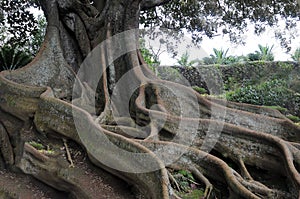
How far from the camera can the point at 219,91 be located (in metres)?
16.8

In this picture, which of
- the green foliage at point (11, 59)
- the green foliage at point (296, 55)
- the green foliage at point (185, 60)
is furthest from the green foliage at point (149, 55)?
the green foliage at point (296, 55)

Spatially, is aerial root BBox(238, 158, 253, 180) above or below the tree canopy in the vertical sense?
below

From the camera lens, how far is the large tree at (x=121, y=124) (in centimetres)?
473

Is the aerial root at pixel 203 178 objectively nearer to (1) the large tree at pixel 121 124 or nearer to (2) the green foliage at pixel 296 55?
(1) the large tree at pixel 121 124

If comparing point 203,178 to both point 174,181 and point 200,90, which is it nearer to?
point 174,181

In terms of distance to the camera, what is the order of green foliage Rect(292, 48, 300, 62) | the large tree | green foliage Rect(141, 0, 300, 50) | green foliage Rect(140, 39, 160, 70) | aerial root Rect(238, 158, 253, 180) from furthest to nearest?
green foliage Rect(292, 48, 300, 62)
green foliage Rect(140, 39, 160, 70)
green foliage Rect(141, 0, 300, 50)
aerial root Rect(238, 158, 253, 180)
the large tree

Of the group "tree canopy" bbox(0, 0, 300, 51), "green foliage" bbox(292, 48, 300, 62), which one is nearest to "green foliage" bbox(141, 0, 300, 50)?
"tree canopy" bbox(0, 0, 300, 51)

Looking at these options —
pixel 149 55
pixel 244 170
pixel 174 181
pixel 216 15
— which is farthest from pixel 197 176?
pixel 149 55

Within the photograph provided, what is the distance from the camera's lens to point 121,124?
6.26 m

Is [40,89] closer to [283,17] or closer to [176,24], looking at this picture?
[176,24]

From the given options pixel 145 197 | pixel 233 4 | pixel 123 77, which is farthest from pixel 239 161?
pixel 233 4

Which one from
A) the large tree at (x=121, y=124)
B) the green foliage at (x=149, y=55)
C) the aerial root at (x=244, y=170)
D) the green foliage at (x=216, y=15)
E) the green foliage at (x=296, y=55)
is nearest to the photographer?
the large tree at (x=121, y=124)

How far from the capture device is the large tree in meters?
4.73

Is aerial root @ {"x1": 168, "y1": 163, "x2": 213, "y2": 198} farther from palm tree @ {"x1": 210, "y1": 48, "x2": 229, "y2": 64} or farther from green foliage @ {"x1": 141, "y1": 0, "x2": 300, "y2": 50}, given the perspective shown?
palm tree @ {"x1": 210, "y1": 48, "x2": 229, "y2": 64}
